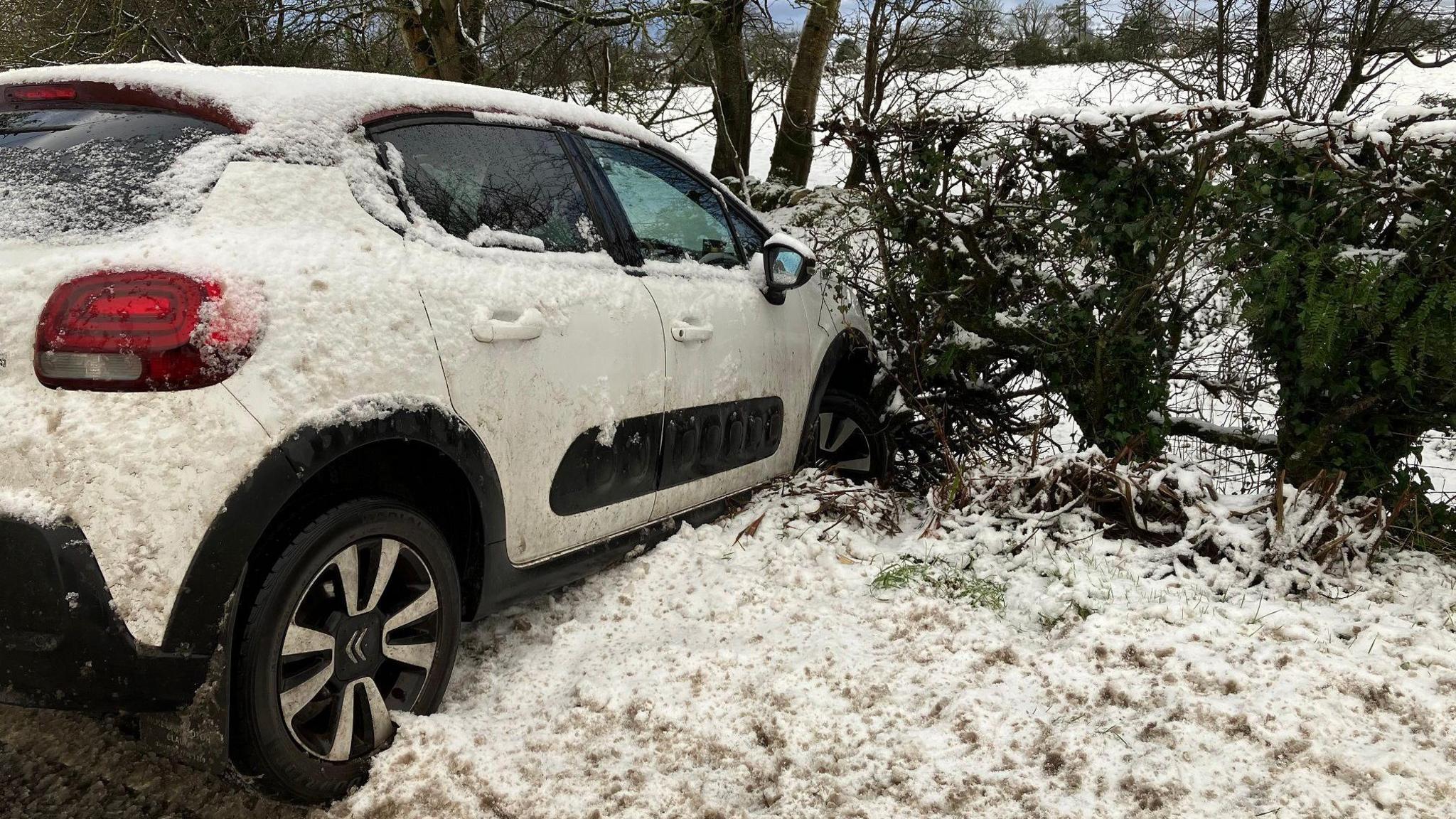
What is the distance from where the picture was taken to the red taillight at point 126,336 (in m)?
2.04

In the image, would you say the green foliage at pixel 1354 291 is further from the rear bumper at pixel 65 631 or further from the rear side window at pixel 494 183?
the rear bumper at pixel 65 631

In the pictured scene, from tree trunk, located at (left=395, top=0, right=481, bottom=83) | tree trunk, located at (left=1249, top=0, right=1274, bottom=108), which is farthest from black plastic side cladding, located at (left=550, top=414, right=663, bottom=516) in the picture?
tree trunk, located at (left=1249, top=0, right=1274, bottom=108)

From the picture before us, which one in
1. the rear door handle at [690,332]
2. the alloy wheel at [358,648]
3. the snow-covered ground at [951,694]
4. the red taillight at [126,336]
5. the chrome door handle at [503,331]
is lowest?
the snow-covered ground at [951,694]

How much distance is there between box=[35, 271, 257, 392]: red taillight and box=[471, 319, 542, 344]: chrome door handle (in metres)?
0.72

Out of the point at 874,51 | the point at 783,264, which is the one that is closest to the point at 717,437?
the point at 783,264

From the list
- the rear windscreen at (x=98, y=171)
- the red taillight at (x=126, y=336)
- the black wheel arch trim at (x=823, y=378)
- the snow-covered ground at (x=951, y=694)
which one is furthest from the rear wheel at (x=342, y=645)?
the black wheel arch trim at (x=823, y=378)

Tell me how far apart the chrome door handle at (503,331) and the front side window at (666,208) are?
0.81 m

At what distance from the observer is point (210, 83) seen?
2.40m

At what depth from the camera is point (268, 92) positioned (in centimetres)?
246

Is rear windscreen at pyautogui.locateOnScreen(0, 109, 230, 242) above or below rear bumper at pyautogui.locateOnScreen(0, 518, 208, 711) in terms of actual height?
above

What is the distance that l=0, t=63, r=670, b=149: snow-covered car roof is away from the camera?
2371mm

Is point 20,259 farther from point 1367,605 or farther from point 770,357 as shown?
point 1367,605

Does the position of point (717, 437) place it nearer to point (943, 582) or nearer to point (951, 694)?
point (943, 582)

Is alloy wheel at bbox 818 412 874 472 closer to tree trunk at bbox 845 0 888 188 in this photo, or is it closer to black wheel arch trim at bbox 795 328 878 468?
black wheel arch trim at bbox 795 328 878 468
